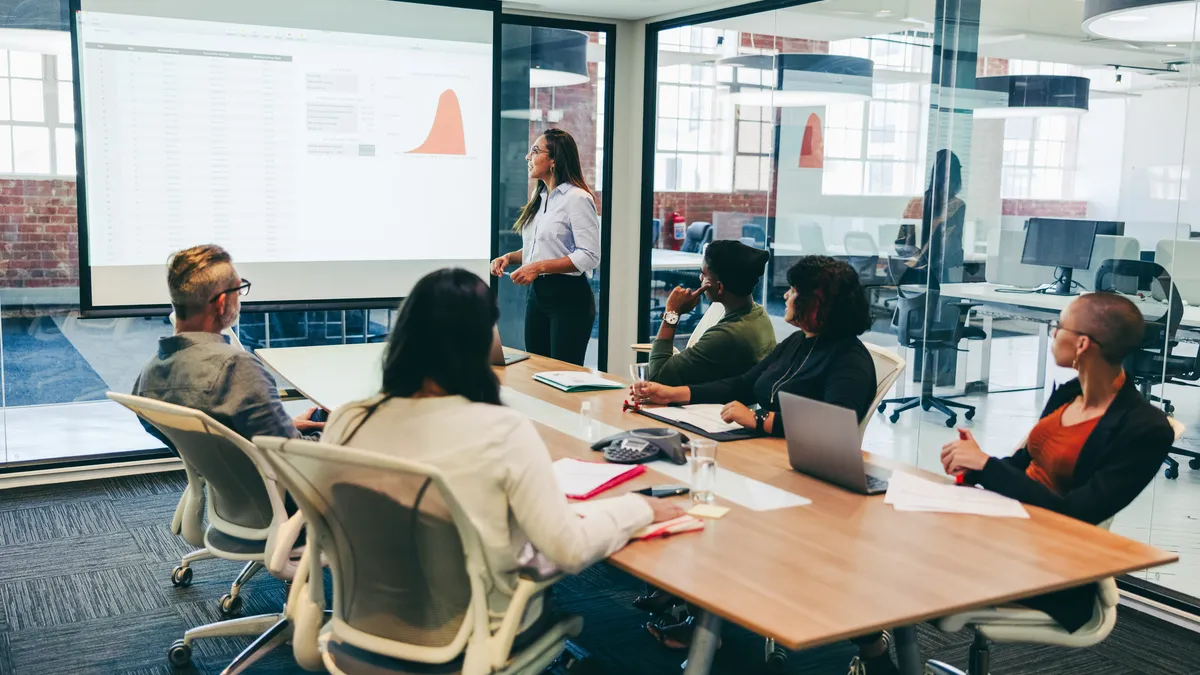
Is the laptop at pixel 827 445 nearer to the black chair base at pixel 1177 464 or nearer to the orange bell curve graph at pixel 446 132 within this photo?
the black chair base at pixel 1177 464

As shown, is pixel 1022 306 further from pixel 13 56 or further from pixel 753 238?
pixel 13 56

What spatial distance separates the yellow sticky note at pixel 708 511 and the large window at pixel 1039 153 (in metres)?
2.45

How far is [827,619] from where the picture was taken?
1739 millimetres

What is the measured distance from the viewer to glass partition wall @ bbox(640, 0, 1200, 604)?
12.5ft

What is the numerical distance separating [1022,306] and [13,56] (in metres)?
4.50

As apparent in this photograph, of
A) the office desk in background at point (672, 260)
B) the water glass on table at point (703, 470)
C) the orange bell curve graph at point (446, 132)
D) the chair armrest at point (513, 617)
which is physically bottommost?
the chair armrest at point (513, 617)

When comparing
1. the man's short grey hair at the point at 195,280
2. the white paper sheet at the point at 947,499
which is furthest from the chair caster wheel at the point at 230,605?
the white paper sheet at the point at 947,499

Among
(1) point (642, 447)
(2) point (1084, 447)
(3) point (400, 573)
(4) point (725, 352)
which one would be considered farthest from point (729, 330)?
(3) point (400, 573)

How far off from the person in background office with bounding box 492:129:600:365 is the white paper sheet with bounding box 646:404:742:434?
163 cm

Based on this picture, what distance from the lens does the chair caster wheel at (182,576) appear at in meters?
3.73

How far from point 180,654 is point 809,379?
1.97m

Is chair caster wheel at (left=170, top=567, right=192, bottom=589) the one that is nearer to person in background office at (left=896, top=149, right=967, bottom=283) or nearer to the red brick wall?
the red brick wall

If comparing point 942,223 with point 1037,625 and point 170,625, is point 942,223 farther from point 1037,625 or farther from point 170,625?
point 170,625

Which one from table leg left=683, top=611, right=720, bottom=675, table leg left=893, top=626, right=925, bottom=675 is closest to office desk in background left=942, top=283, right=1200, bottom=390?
table leg left=893, top=626, right=925, bottom=675
